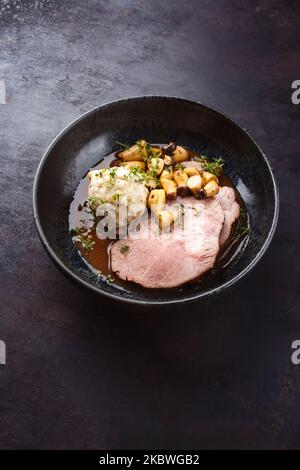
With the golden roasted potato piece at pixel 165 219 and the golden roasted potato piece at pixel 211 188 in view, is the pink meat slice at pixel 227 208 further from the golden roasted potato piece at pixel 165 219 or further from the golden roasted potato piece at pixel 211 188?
the golden roasted potato piece at pixel 165 219

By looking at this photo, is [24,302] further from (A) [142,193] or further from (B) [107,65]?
(B) [107,65]

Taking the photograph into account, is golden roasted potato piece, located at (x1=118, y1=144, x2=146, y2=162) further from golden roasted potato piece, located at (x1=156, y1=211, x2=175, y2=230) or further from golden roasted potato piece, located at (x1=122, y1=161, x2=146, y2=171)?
golden roasted potato piece, located at (x1=156, y1=211, x2=175, y2=230)

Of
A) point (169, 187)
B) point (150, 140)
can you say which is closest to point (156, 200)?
point (169, 187)

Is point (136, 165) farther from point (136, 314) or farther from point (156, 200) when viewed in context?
point (136, 314)

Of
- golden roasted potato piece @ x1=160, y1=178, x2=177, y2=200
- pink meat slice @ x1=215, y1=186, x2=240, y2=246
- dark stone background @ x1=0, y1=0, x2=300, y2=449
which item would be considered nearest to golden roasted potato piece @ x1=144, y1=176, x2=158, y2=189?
golden roasted potato piece @ x1=160, y1=178, x2=177, y2=200

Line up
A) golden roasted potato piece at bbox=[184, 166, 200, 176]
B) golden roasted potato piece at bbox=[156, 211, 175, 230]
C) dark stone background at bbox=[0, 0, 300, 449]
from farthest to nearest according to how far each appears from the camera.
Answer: golden roasted potato piece at bbox=[184, 166, 200, 176]
golden roasted potato piece at bbox=[156, 211, 175, 230]
dark stone background at bbox=[0, 0, 300, 449]

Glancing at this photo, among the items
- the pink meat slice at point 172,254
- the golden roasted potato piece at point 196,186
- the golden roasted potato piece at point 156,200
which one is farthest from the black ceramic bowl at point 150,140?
the golden roasted potato piece at point 156,200
